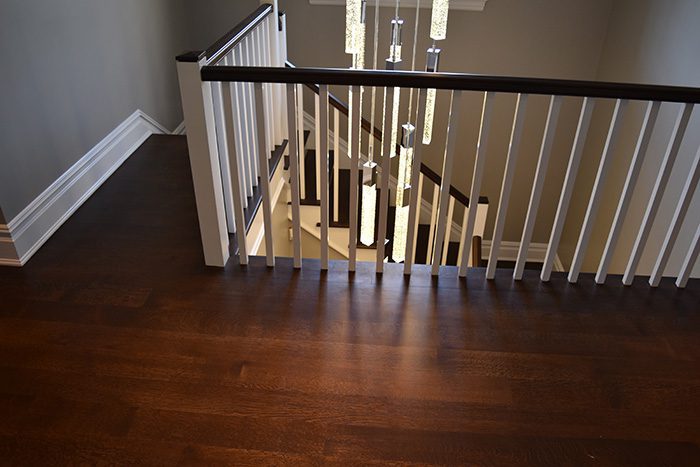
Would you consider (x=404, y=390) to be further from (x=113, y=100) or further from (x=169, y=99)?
(x=169, y=99)

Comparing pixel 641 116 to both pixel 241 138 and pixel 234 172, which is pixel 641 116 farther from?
pixel 234 172

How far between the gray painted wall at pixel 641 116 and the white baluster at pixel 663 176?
0.95 metres

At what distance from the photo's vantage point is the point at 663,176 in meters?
2.18

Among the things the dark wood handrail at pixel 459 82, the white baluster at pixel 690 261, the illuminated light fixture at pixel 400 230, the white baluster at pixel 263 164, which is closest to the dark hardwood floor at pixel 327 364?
the white baluster at pixel 690 261

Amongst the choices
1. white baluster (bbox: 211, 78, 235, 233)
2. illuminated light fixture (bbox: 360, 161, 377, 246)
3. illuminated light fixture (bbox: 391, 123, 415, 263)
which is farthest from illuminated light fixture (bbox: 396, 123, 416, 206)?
white baluster (bbox: 211, 78, 235, 233)

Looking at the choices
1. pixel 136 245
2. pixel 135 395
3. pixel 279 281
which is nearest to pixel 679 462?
pixel 279 281

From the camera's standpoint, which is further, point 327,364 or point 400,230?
point 400,230

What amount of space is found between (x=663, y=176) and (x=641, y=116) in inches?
82.1

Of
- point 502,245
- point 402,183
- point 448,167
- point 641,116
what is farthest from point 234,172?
point 502,245

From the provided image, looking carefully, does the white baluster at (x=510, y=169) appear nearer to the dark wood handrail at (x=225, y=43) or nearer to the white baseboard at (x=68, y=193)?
the dark wood handrail at (x=225, y=43)

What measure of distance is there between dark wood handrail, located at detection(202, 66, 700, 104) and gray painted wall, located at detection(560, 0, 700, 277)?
4.74 ft

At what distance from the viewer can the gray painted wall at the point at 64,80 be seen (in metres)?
2.37

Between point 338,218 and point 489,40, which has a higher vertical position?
point 489,40

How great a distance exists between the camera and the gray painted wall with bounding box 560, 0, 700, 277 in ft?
11.2
